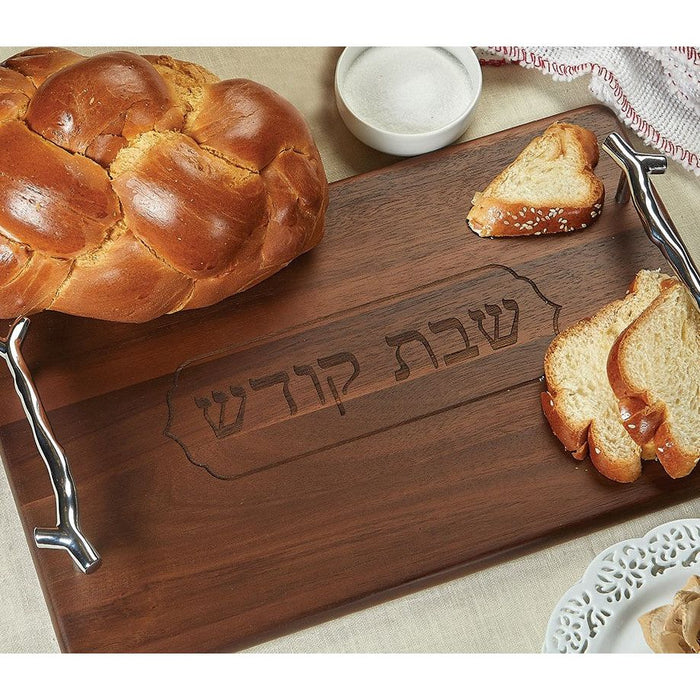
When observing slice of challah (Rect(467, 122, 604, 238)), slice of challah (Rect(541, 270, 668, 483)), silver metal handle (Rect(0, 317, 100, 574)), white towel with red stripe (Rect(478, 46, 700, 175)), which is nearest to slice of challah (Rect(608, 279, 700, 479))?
slice of challah (Rect(541, 270, 668, 483))

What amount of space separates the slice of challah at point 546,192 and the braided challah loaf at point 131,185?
0.90 ft

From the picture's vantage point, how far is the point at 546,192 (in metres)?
1.16

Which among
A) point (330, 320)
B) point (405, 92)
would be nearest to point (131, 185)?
point (330, 320)

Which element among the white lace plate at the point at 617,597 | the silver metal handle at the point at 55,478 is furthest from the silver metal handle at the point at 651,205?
the silver metal handle at the point at 55,478

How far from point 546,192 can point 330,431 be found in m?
0.45

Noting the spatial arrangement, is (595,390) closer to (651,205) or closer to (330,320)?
(651,205)

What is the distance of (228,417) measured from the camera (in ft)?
3.57

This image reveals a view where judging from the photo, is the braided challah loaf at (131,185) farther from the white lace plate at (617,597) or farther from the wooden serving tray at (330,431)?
the white lace plate at (617,597)

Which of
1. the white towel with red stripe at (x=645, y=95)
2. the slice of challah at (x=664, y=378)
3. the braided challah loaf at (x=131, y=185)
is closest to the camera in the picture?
the braided challah loaf at (x=131, y=185)

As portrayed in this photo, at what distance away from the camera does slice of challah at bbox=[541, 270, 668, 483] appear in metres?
1.05

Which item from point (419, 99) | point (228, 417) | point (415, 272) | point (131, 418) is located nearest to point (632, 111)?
point (419, 99)

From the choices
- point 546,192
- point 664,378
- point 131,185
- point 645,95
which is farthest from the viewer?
point 645,95

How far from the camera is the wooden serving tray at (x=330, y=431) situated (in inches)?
40.2

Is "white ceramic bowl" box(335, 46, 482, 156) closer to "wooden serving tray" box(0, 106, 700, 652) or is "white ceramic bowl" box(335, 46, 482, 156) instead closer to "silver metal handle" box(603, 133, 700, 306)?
"wooden serving tray" box(0, 106, 700, 652)
